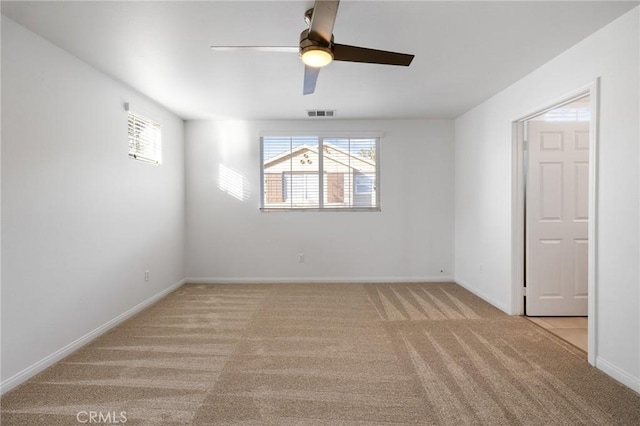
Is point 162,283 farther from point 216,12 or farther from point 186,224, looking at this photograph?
point 216,12

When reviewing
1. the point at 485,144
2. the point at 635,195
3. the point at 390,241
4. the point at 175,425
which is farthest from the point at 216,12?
the point at 390,241

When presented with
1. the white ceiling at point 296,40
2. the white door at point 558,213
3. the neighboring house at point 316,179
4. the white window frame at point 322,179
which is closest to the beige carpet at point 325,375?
the white door at point 558,213

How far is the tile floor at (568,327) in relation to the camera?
282 centimetres

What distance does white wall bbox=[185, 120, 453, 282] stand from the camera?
4.84 metres

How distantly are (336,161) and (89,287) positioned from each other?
11.0 feet

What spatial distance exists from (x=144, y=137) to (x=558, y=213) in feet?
15.1

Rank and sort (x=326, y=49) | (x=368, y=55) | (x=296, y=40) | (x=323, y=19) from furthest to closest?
(x=296, y=40), (x=368, y=55), (x=326, y=49), (x=323, y=19)

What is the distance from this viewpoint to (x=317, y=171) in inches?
192

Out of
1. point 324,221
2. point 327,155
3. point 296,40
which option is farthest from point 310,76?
point 324,221

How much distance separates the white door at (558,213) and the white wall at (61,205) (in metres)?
4.20

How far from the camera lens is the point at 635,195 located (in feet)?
6.68

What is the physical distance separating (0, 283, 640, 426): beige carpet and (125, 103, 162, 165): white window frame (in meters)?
1.79

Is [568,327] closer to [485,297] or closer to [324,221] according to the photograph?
[485,297]

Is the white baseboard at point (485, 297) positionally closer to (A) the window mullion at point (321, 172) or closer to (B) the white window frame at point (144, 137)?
(A) the window mullion at point (321, 172)
